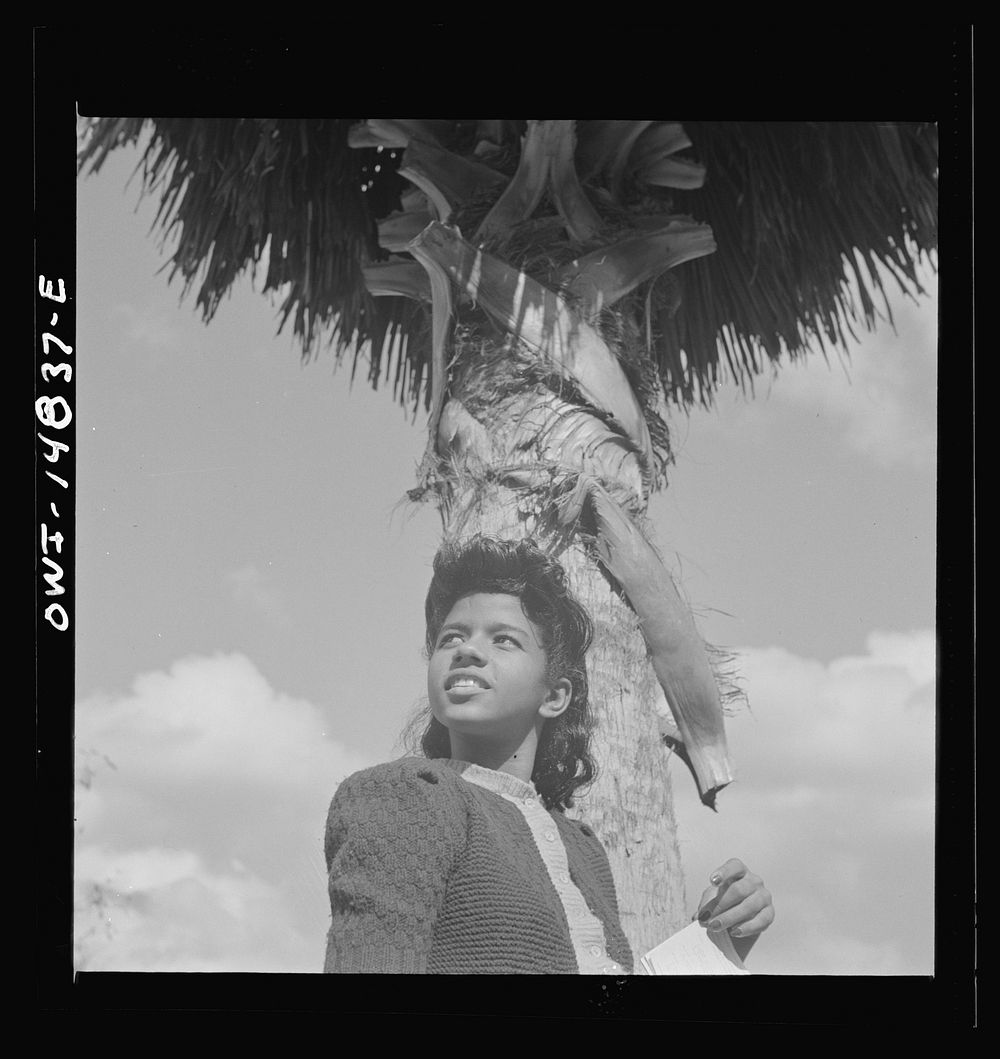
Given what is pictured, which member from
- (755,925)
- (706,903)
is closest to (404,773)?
(706,903)

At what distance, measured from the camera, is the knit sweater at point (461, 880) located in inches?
101

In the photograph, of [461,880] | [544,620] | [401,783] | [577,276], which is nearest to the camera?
[461,880]

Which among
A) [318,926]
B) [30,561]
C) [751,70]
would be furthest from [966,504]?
[30,561]

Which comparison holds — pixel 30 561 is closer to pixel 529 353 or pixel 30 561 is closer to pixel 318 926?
pixel 318 926

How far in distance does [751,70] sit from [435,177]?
0.73 meters

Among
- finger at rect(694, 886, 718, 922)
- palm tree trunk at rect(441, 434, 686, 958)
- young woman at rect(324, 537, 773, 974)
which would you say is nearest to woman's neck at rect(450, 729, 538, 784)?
young woman at rect(324, 537, 773, 974)

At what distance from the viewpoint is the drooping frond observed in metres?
3.00

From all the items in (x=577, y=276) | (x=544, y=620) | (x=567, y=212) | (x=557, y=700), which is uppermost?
(x=567, y=212)

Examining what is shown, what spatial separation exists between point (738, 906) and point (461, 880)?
580 millimetres

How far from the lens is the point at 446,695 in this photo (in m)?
2.79

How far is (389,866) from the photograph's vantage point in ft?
8.54

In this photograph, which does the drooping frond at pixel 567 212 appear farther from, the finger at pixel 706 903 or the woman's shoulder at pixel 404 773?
the finger at pixel 706 903

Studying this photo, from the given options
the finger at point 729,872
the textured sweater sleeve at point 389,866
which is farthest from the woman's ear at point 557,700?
the finger at point 729,872

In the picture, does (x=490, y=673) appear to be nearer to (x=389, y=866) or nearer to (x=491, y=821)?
(x=491, y=821)
